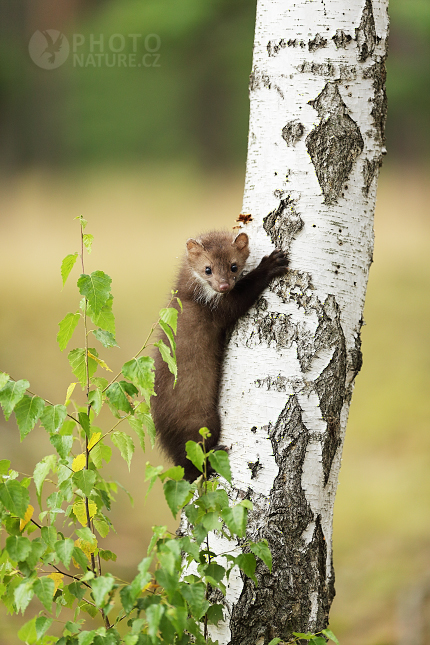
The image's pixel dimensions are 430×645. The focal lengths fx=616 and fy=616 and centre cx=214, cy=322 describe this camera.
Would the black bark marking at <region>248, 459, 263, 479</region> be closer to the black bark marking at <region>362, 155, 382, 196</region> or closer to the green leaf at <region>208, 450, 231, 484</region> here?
the green leaf at <region>208, 450, 231, 484</region>

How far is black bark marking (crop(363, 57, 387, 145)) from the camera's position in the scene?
1611mm

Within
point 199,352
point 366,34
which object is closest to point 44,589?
point 199,352

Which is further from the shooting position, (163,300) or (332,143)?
(163,300)

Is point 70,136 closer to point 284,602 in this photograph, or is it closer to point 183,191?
point 183,191

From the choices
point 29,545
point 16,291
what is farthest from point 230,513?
point 16,291

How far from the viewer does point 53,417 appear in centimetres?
122

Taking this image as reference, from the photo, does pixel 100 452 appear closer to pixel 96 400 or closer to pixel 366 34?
pixel 96 400

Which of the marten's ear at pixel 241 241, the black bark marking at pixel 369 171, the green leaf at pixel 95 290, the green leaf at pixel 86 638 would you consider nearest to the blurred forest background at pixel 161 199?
the marten's ear at pixel 241 241

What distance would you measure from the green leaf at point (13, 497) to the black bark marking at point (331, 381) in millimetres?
757

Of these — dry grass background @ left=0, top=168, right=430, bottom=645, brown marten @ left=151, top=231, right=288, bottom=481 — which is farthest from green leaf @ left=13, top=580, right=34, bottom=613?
dry grass background @ left=0, top=168, right=430, bottom=645

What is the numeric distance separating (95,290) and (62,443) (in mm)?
315

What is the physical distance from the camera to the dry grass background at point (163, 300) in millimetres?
4164

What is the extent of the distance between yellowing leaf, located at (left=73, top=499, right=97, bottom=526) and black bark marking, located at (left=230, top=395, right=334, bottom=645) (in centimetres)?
39

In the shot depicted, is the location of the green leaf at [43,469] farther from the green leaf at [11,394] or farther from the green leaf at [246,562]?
the green leaf at [246,562]
